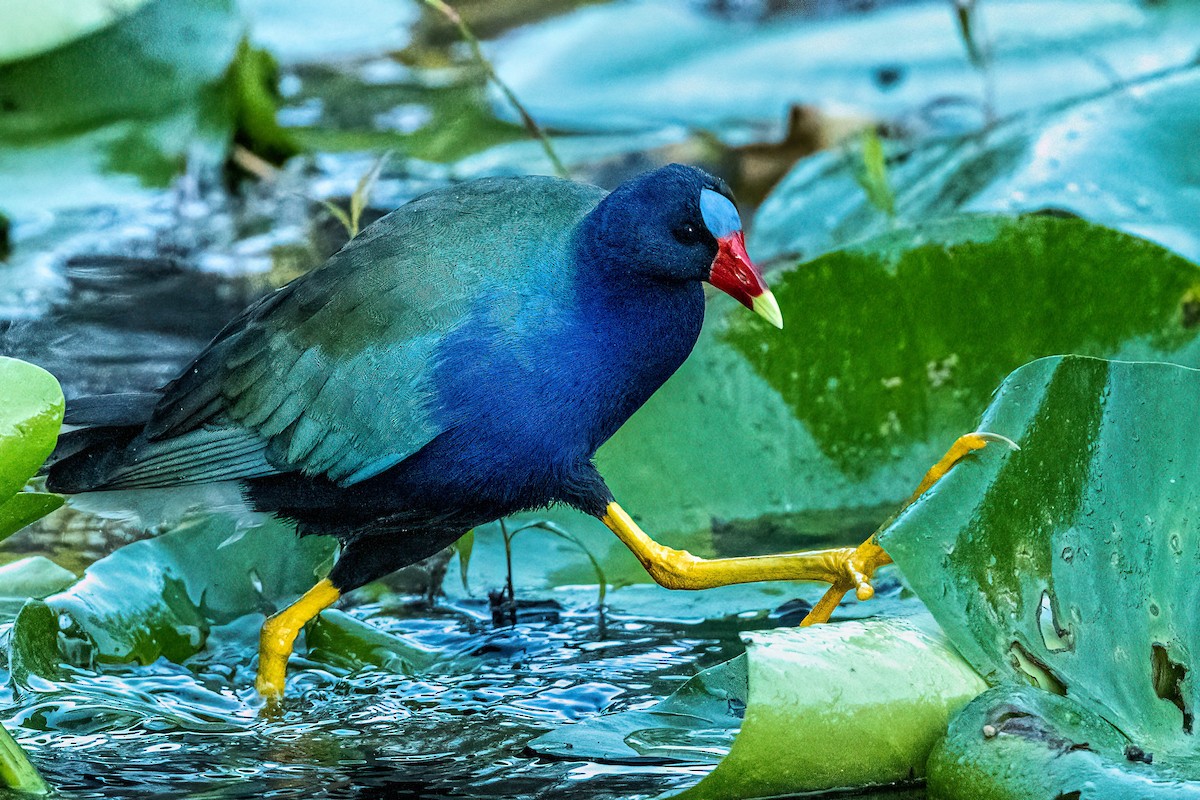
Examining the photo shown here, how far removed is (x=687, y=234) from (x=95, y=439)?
918 mm

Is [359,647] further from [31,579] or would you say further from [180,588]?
[31,579]

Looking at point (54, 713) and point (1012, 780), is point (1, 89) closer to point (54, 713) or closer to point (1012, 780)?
point (54, 713)

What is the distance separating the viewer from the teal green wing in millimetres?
2207

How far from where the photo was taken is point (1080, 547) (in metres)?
1.89

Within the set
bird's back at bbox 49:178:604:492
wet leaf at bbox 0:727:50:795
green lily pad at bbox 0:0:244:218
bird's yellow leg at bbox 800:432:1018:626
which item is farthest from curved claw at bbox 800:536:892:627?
green lily pad at bbox 0:0:244:218

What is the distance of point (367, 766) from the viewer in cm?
203

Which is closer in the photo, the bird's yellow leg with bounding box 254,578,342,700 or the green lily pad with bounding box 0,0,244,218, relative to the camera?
the bird's yellow leg with bounding box 254,578,342,700

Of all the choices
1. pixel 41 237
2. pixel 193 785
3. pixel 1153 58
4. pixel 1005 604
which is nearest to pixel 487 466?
pixel 193 785

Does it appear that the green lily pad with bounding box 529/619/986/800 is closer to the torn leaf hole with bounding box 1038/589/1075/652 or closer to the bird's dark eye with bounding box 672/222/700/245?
the torn leaf hole with bounding box 1038/589/1075/652

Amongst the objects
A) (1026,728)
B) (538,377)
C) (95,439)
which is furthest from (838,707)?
(95,439)

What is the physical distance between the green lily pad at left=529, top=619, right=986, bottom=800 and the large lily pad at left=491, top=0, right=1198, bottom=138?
9.11 feet

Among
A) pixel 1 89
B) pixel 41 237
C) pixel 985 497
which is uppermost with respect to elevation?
pixel 985 497

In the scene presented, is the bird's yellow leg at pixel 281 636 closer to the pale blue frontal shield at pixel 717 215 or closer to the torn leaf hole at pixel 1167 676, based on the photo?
the pale blue frontal shield at pixel 717 215

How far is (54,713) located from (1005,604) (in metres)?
1.15
